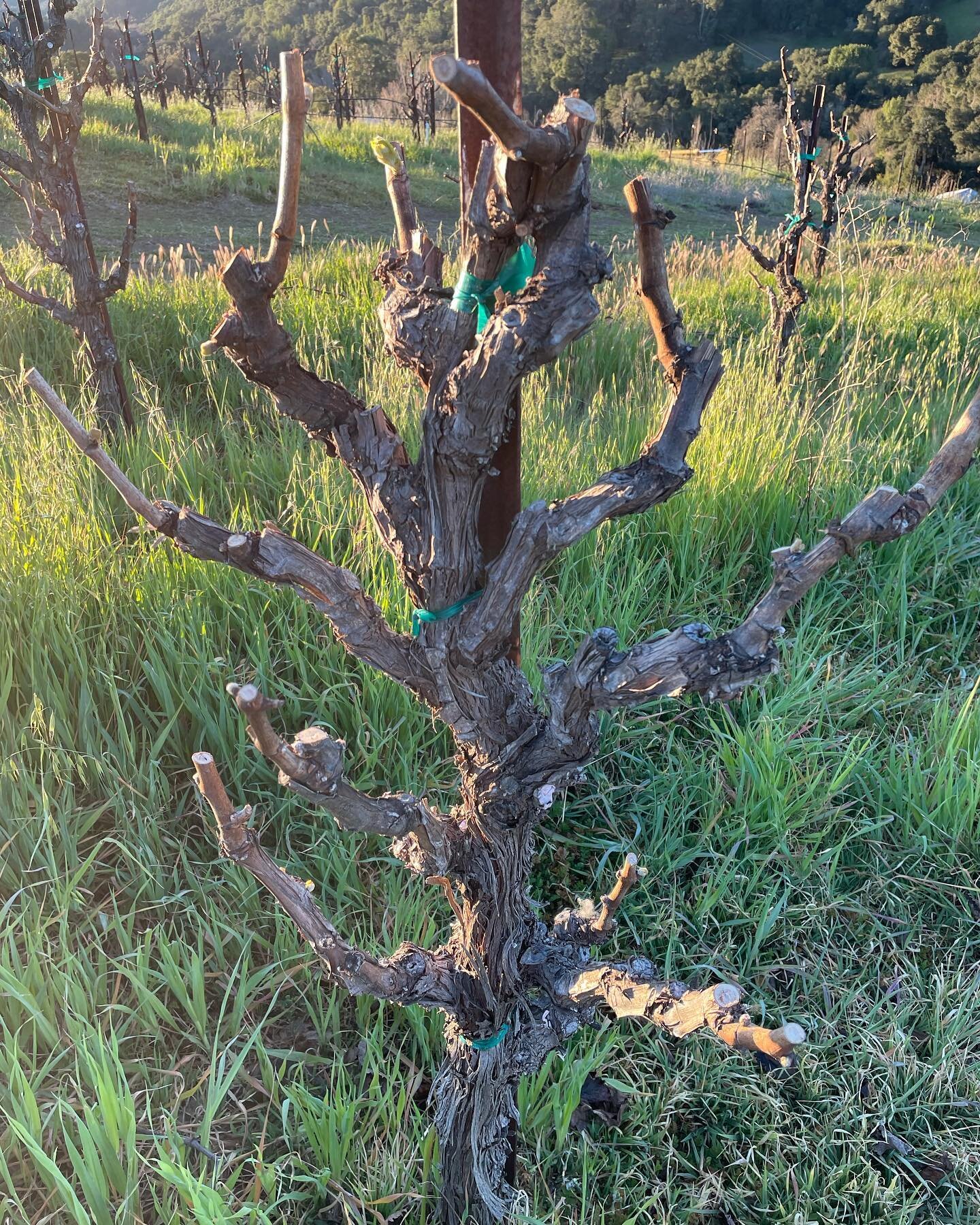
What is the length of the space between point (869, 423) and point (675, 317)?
10.2 ft

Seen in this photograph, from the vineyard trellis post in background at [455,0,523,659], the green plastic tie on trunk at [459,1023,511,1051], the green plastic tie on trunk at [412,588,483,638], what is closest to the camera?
the vineyard trellis post in background at [455,0,523,659]

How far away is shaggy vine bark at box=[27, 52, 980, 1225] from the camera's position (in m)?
0.75

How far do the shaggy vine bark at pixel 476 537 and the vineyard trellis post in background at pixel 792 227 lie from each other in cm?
364

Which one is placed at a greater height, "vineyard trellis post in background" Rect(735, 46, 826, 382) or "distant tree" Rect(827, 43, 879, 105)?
"distant tree" Rect(827, 43, 879, 105)

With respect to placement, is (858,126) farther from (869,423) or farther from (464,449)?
(464,449)

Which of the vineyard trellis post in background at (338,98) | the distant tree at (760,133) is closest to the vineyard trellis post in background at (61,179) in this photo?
the vineyard trellis post in background at (338,98)

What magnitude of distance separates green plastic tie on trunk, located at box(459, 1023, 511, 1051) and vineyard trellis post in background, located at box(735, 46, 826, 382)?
12.4 ft

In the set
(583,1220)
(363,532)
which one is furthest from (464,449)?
(363,532)

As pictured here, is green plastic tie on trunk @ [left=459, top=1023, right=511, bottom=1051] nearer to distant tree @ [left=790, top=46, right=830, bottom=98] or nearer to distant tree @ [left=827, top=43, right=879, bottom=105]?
distant tree @ [left=790, top=46, right=830, bottom=98]

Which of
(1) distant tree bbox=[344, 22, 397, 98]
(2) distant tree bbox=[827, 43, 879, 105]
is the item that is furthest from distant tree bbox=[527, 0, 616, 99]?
(2) distant tree bbox=[827, 43, 879, 105]

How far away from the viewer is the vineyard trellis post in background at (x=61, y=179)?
2900mm

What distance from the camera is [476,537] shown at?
39.2 inches

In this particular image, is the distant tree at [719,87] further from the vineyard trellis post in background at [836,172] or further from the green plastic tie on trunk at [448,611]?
the green plastic tie on trunk at [448,611]

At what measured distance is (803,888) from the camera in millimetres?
1976
